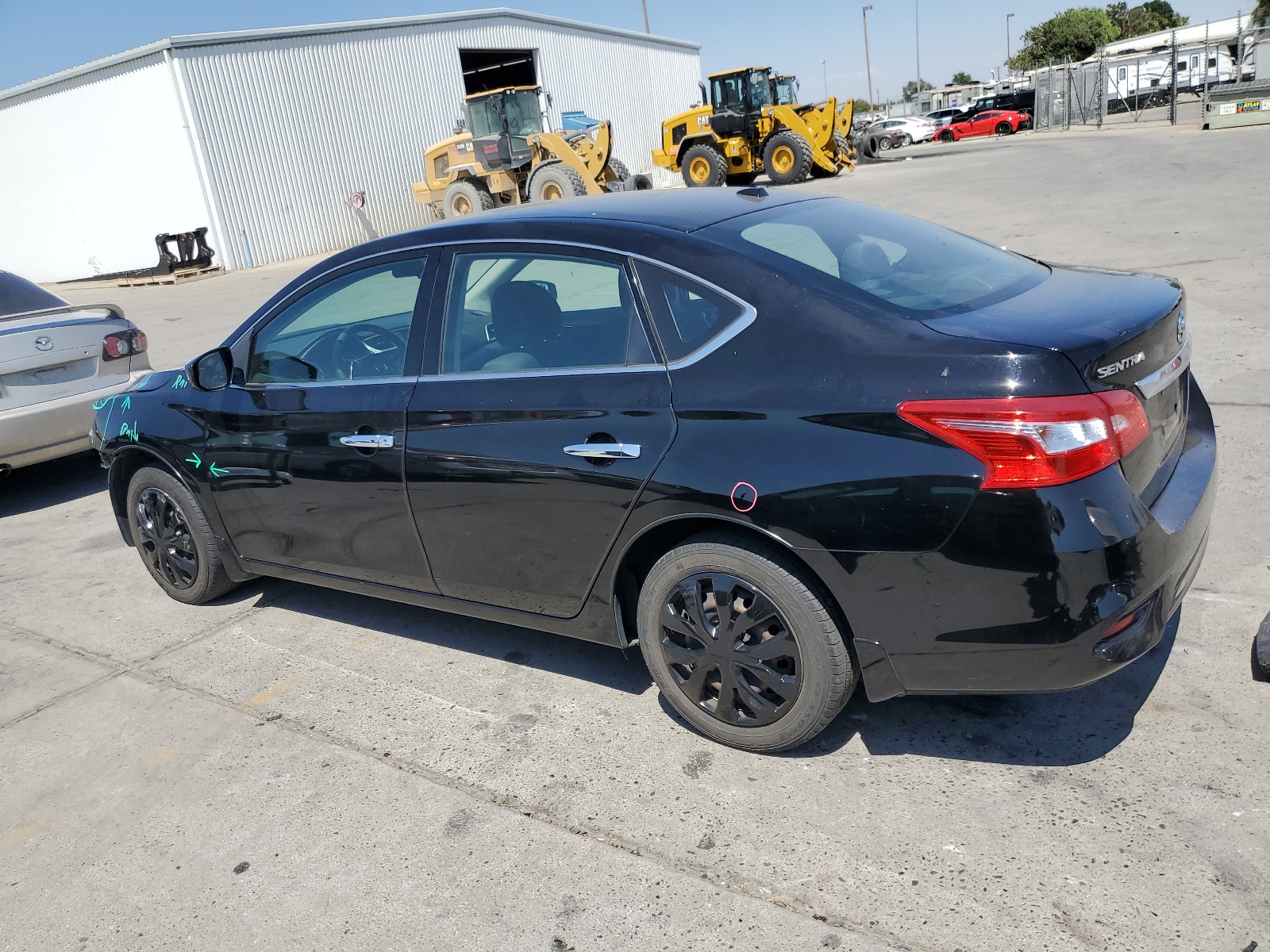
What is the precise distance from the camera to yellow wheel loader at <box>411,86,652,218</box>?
22672mm

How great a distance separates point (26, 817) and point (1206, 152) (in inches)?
906

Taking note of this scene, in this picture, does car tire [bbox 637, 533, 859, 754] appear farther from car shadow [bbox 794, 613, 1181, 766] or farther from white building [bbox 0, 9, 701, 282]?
white building [bbox 0, 9, 701, 282]

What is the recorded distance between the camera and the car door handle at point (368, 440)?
3639 millimetres

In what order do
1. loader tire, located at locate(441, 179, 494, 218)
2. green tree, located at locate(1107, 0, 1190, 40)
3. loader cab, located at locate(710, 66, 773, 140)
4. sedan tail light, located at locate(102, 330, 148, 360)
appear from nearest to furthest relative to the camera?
sedan tail light, located at locate(102, 330, 148, 360), loader tire, located at locate(441, 179, 494, 218), loader cab, located at locate(710, 66, 773, 140), green tree, located at locate(1107, 0, 1190, 40)

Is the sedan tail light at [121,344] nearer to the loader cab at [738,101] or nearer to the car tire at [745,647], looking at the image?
the car tire at [745,647]

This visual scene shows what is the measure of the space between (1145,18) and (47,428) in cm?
11131

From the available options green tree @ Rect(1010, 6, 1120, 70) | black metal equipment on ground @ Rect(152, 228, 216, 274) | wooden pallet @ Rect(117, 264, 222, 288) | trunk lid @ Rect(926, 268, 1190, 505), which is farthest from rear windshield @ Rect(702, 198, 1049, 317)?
green tree @ Rect(1010, 6, 1120, 70)

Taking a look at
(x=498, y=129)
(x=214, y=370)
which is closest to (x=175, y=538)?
(x=214, y=370)

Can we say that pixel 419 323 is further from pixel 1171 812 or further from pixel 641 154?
pixel 641 154

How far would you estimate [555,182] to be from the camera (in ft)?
73.4

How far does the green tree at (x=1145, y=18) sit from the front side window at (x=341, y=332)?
105 m

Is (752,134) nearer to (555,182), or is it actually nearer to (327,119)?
(555,182)

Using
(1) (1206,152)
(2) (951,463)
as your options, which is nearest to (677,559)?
(2) (951,463)

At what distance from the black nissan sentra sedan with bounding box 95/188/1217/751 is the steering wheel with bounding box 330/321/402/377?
20 millimetres
